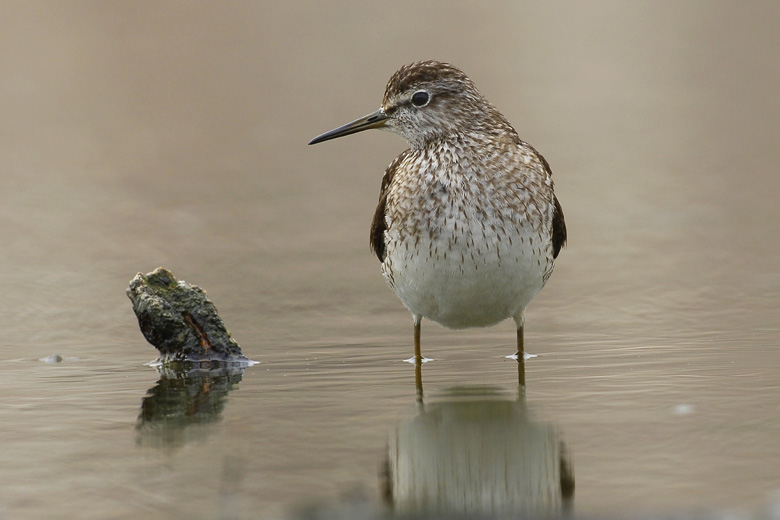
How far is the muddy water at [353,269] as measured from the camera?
5.37m

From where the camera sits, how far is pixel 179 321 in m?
8.08

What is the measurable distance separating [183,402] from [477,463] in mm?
2169

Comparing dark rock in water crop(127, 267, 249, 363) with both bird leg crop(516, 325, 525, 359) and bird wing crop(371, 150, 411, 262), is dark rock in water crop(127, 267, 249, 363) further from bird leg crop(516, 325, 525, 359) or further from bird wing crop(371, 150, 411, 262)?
bird leg crop(516, 325, 525, 359)

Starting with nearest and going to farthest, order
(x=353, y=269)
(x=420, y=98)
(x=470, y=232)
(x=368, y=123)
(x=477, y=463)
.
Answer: (x=477, y=463)
(x=470, y=232)
(x=420, y=98)
(x=368, y=123)
(x=353, y=269)

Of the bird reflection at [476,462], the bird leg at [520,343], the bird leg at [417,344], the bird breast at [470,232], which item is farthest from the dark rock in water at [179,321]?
the bird reflection at [476,462]

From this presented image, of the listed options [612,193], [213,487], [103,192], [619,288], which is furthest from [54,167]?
[213,487]

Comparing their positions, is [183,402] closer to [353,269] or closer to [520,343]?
[520,343]

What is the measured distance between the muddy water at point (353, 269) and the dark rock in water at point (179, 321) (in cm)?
26

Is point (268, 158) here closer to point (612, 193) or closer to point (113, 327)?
point (612, 193)

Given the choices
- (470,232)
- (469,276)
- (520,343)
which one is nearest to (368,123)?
(470,232)

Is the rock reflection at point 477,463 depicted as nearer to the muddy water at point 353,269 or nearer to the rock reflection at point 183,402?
the muddy water at point 353,269

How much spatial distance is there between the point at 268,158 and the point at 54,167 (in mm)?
2947

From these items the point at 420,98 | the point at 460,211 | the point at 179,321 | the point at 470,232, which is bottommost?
the point at 179,321

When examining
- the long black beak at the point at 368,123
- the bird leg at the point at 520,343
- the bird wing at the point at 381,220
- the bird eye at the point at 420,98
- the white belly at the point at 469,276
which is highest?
the bird eye at the point at 420,98
